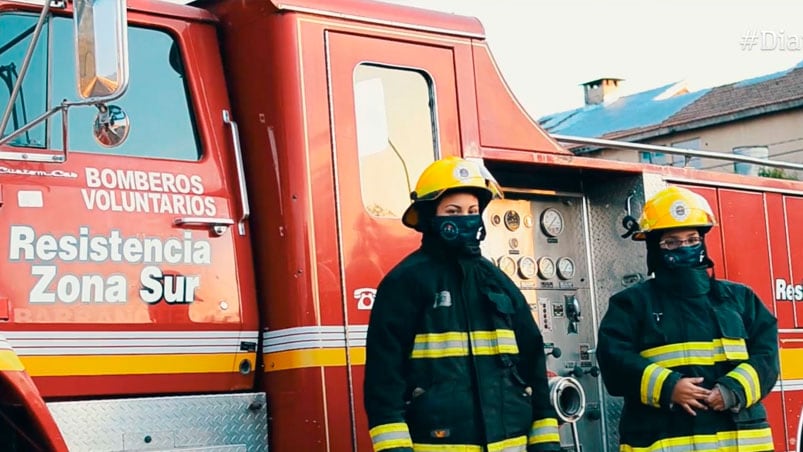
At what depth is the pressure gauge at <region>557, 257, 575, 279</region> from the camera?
23.6ft

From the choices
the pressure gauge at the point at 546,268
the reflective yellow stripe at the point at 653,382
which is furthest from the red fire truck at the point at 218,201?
the reflective yellow stripe at the point at 653,382

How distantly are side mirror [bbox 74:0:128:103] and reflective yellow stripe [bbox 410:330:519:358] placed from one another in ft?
5.03

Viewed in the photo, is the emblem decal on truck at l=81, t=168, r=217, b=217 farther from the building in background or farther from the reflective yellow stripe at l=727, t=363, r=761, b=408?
the building in background

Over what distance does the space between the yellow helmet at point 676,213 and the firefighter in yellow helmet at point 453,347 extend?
35.2 inches

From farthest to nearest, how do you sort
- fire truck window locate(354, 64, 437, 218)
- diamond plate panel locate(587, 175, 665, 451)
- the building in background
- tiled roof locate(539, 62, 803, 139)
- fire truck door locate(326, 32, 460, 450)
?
1. tiled roof locate(539, 62, 803, 139)
2. the building in background
3. diamond plate panel locate(587, 175, 665, 451)
4. fire truck window locate(354, 64, 437, 218)
5. fire truck door locate(326, 32, 460, 450)

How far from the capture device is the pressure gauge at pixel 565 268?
718 cm

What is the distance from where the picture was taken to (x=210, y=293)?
5566 millimetres

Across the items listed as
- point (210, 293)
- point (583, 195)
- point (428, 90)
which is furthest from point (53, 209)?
point (583, 195)

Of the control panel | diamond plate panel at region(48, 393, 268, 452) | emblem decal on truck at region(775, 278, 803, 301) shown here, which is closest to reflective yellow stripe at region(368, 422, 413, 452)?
diamond plate panel at region(48, 393, 268, 452)

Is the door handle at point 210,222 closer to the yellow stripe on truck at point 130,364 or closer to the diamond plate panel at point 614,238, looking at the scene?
the yellow stripe on truck at point 130,364

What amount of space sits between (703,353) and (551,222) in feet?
5.83

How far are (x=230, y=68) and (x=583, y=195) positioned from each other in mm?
2480

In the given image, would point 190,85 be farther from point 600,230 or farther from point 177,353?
point 600,230

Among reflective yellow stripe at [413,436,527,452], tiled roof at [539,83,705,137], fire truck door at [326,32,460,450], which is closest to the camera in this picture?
reflective yellow stripe at [413,436,527,452]
